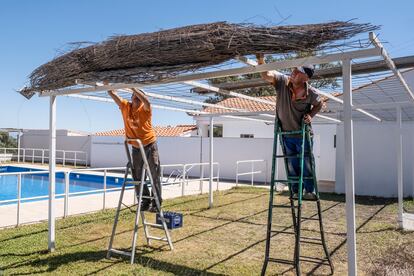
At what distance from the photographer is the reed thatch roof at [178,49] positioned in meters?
3.17

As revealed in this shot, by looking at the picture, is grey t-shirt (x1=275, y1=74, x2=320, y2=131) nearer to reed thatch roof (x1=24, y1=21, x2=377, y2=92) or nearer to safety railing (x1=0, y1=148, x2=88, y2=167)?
reed thatch roof (x1=24, y1=21, x2=377, y2=92)

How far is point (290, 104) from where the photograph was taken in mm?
3973

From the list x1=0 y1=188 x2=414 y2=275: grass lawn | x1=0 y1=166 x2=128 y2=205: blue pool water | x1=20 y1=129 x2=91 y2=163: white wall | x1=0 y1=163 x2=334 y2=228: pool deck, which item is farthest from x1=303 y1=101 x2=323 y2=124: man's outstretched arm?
x1=20 y1=129 x2=91 y2=163: white wall

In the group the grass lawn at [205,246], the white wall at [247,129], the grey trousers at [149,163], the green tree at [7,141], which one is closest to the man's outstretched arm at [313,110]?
the grass lawn at [205,246]

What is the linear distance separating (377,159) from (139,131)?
28.6ft

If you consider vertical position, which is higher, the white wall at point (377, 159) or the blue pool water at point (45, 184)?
the white wall at point (377, 159)

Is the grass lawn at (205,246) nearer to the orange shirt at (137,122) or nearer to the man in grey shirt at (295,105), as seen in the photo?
the man in grey shirt at (295,105)

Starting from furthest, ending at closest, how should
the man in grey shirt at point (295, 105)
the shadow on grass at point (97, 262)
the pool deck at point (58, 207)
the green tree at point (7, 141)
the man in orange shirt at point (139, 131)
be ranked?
the green tree at point (7, 141) → the pool deck at point (58, 207) → the man in orange shirt at point (139, 131) → the shadow on grass at point (97, 262) → the man in grey shirt at point (295, 105)

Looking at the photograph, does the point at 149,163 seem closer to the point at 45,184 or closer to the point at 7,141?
the point at 45,184

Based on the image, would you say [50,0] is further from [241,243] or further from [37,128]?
[37,128]

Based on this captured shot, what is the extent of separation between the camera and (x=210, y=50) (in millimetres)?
3447

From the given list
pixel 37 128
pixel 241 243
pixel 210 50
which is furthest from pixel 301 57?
pixel 37 128

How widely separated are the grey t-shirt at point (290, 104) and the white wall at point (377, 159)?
7880mm

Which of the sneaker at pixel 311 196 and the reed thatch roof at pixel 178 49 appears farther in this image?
the sneaker at pixel 311 196
